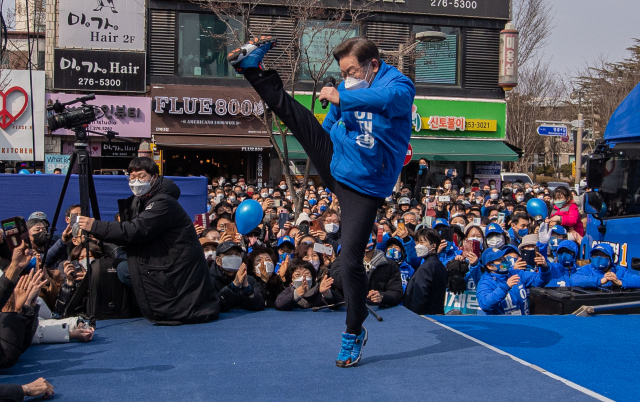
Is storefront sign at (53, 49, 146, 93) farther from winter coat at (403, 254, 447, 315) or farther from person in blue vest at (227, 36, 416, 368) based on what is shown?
person in blue vest at (227, 36, 416, 368)

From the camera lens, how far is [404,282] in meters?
7.43

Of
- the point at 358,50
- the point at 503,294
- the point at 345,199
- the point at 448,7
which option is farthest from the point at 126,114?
the point at 358,50

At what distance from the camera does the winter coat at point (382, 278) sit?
6172mm

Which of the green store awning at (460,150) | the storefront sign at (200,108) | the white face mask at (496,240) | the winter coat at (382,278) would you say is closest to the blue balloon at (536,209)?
the white face mask at (496,240)

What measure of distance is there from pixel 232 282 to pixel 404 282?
229 centimetres

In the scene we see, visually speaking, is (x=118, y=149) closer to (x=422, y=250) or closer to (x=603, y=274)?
(x=422, y=250)

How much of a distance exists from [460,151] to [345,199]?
1933 centimetres

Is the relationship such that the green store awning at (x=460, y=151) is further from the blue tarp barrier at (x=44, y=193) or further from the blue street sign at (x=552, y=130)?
the blue tarp barrier at (x=44, y=193)

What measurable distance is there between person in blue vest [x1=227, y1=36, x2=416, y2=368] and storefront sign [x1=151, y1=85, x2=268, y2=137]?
697 inches

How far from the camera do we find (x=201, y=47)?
22.3 meters

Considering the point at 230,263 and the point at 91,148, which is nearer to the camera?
the point at 230,263

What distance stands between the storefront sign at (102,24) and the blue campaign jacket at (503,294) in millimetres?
17910

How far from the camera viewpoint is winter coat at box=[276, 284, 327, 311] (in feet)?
19.6

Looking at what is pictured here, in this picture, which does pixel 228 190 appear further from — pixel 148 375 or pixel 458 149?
pixel 148 375
